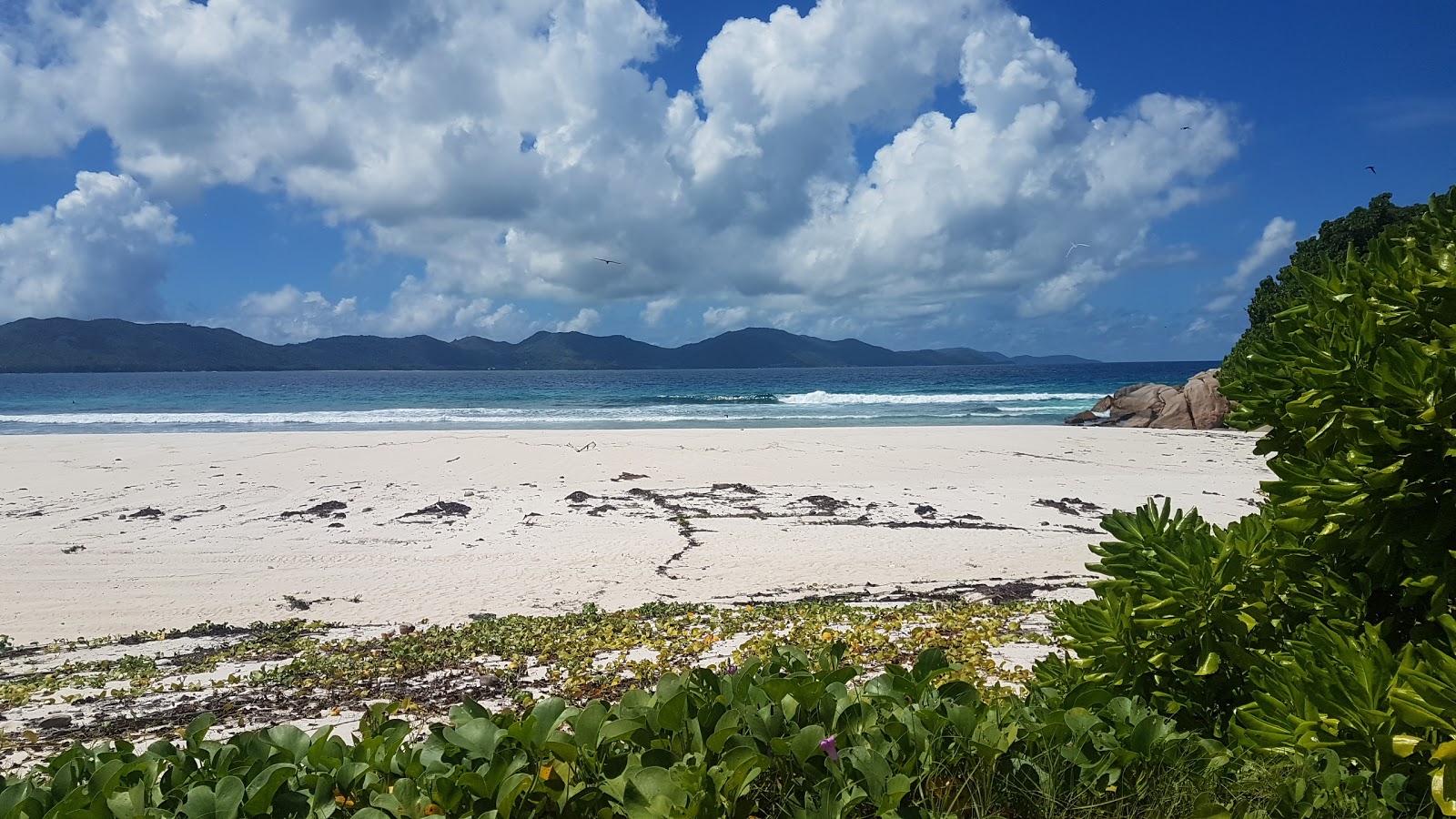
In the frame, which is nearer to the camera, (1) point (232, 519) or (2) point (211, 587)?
(2) point (211, 587)

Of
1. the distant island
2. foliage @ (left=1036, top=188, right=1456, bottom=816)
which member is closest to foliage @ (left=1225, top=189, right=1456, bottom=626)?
foliage @ (left=1036, top=188, right=1456, bottom=816)

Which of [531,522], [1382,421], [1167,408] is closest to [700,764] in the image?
[1382,421]

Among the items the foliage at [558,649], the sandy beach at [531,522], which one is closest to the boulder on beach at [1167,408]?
the sandy beach at [531,522]

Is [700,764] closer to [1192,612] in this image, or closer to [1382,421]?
[1192,612]

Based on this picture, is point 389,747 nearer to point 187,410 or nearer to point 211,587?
point 211,587

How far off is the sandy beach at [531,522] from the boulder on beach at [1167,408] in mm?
6923

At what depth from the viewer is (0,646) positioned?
571cm

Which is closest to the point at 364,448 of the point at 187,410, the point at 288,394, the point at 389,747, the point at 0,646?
the point at 0,646

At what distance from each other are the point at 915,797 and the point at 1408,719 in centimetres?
97

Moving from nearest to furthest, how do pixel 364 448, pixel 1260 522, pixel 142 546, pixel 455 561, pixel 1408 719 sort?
pixel 1408 719 → pixel 1260 522 → pixel 455 561 → pixel 142 546 → pixel 364 448

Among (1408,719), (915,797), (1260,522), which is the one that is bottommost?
(915,797)

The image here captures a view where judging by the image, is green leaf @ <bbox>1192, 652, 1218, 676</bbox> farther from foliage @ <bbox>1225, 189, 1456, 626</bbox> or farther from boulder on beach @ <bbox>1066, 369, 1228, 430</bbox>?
boulder on beach @ <bbox>1066, 369, 1228, 430</bbox>

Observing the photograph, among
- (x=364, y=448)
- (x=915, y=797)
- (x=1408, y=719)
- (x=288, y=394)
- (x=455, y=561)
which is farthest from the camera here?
(x=288, y=394)

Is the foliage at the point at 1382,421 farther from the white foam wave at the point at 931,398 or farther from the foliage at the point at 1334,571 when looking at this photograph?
the white foam wave at the point at 931,398
